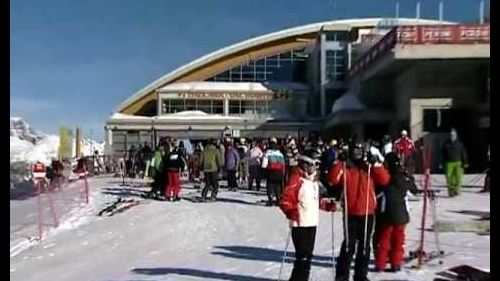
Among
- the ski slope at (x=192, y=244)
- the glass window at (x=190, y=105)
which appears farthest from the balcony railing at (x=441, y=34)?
the glass window at (x=190, y=105)

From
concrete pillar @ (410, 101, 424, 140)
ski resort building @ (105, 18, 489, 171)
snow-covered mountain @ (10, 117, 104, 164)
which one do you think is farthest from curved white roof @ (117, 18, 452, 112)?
concrete pillar @ (410, 101, 424, 140)

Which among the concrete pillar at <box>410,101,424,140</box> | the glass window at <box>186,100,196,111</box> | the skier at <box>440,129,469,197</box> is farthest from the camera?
the glass window at <box>186,100,196,111</box>

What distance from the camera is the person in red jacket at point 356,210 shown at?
337 inches

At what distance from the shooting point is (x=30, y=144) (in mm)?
44531

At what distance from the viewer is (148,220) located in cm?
1479

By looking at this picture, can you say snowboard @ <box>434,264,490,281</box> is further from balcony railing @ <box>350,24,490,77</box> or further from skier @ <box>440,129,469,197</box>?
balcony railing @ <box>350,24,490,77</box>

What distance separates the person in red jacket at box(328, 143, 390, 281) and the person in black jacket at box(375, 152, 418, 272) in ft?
Answer: 1.42

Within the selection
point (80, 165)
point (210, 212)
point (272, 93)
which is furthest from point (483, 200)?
point (272, 93)

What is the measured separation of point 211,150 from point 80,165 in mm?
11798

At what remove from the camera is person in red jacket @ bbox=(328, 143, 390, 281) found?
28.1 feet

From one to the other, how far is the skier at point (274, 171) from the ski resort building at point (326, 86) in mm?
16797

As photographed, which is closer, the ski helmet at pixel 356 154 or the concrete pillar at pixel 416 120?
the ski helmet at pixel 356 154

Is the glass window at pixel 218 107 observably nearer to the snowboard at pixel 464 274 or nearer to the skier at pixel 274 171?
the skier at pixel 274 171

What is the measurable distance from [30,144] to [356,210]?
38629 millimetres
